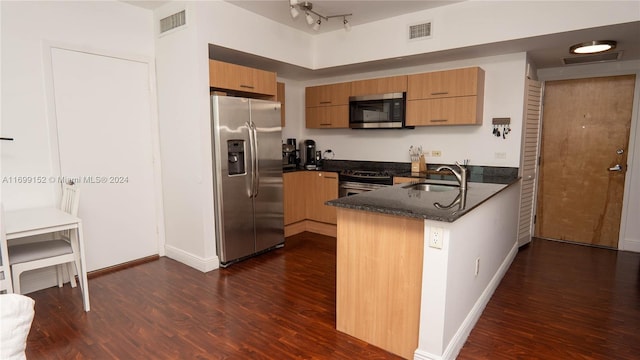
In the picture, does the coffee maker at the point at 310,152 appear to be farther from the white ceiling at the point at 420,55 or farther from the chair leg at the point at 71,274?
the chair leg at the point at 71,274

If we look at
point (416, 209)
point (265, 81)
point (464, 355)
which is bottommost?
point (464, 355)

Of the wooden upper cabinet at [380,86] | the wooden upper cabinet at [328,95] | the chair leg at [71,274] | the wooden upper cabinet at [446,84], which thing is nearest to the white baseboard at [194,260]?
the chair leg at [71,274]

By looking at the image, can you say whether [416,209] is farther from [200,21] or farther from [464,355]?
[200,21]

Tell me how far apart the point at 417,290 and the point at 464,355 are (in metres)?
0.58

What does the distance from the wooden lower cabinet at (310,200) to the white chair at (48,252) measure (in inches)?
90.7

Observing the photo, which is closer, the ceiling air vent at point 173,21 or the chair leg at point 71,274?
the chair leg at point 71,274

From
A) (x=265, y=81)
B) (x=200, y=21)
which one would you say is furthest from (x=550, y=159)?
(x=200, y=21)

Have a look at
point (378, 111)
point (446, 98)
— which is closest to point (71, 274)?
point (378, 111)

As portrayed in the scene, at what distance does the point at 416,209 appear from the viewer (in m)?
2.02

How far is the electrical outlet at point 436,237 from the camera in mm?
1905

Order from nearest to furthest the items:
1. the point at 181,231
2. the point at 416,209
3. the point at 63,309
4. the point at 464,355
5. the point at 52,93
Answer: the point at 416,209
the point at 464,355
the point at 63,309
the point at 52,93
the point at 181,231

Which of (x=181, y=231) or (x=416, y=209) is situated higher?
(x=416, y=209)

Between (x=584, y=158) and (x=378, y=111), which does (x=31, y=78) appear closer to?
(x=378, y=111)

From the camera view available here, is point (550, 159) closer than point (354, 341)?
No
